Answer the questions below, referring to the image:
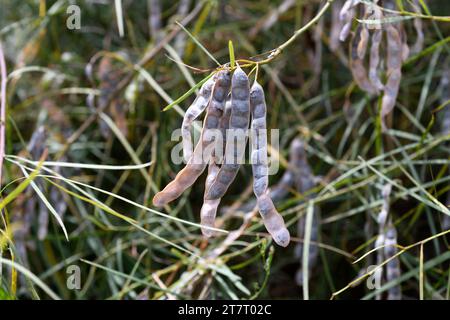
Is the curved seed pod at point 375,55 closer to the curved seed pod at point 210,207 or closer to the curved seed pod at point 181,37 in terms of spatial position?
the curved seed pod at point 210,207

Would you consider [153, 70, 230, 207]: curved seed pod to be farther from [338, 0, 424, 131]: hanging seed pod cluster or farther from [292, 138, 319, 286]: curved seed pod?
[292, 138, 319, 286]: curved seed pod

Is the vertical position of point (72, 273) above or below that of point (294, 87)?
below

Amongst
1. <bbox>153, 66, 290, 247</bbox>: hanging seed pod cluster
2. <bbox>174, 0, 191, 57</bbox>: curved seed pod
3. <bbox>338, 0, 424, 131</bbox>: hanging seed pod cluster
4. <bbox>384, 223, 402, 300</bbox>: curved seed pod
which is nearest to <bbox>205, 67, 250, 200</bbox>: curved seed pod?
<bbox>153, 66, 290, 247</bbox>: hanging seed pod cluster

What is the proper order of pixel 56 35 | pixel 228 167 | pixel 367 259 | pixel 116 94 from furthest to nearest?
pixel 56 35, pixel 116 94, pixel 367 259, pixel 228 167

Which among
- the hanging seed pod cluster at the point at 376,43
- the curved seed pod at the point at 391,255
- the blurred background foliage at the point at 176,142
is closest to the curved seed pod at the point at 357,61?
the hanging seed pod cluster at the point at 376,43
